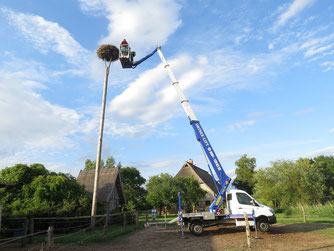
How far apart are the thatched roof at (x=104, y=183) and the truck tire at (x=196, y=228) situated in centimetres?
1113

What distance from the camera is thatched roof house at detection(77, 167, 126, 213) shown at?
74.3 ft

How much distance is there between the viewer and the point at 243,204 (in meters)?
13.4

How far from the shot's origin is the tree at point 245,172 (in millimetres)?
49906

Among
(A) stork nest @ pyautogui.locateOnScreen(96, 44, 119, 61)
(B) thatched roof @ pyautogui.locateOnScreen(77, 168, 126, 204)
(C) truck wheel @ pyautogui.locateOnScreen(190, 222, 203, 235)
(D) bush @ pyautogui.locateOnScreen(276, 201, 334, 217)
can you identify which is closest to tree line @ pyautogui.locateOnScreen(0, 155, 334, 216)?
(D) bush @ pyautogui.locateOnScreen(276, 201, 334, 217)

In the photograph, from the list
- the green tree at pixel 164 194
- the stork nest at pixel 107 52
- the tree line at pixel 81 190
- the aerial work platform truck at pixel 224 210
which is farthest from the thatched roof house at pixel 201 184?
the stork nest at pixel 107 52

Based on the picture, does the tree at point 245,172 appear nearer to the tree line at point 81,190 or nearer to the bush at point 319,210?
the tree line at point 81,190

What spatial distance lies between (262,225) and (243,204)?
1494 mm

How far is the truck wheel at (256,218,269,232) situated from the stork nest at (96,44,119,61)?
1694 centimetres

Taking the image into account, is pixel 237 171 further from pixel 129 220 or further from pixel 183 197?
pixel 129 220

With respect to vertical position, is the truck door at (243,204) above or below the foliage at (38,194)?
below

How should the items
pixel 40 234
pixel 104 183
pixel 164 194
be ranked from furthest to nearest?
pixel 164 194 < pixel 104 183 < pixel 40 234

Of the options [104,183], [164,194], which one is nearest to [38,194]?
[104,183]

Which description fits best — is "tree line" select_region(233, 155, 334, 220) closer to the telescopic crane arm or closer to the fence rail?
the telescopic crane arm

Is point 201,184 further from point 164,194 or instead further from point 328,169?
point 328,169
